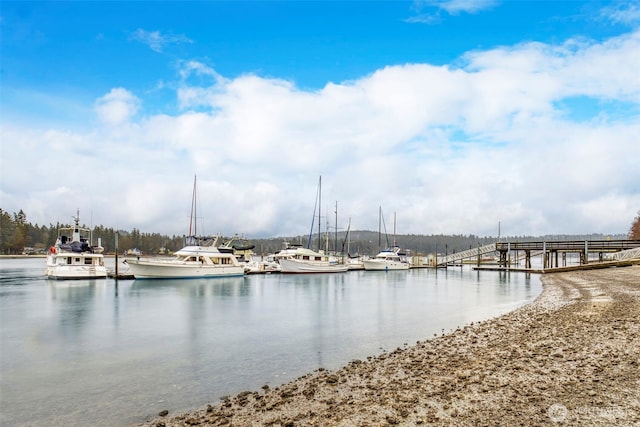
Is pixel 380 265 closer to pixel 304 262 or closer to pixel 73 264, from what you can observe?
pixel 304 262

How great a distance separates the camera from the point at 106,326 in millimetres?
20094

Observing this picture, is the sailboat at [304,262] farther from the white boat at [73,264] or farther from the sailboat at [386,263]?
the white boat at [73,264]

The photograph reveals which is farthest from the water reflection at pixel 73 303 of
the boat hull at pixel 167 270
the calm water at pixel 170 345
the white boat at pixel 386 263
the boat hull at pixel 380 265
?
the white boat at pixel 386 263

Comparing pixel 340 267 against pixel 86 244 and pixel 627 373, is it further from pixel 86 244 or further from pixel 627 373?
pixel 627 373

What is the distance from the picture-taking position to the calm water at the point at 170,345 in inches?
386

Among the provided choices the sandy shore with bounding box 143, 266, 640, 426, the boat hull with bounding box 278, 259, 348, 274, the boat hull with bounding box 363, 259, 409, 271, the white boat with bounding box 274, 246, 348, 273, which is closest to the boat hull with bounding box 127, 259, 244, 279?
the boat hull with bounding box 278, 259, 348, 274

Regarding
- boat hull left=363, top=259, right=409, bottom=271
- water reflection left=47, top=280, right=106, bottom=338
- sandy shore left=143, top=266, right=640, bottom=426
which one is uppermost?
sandy shore left=143, top=266, right=640, bottom=426

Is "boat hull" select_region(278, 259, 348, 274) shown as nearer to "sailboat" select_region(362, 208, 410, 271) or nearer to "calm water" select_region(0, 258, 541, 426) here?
"sailboat" select_region(362, 208, 410, 271)

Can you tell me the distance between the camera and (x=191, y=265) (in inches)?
2095

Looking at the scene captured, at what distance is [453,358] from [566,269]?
5510 cm

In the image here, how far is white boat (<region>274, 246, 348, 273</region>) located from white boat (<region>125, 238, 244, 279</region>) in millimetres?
9818

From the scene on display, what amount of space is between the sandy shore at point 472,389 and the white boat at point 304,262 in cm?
5525

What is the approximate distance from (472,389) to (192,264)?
160 feet

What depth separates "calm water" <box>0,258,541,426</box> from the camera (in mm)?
9805
